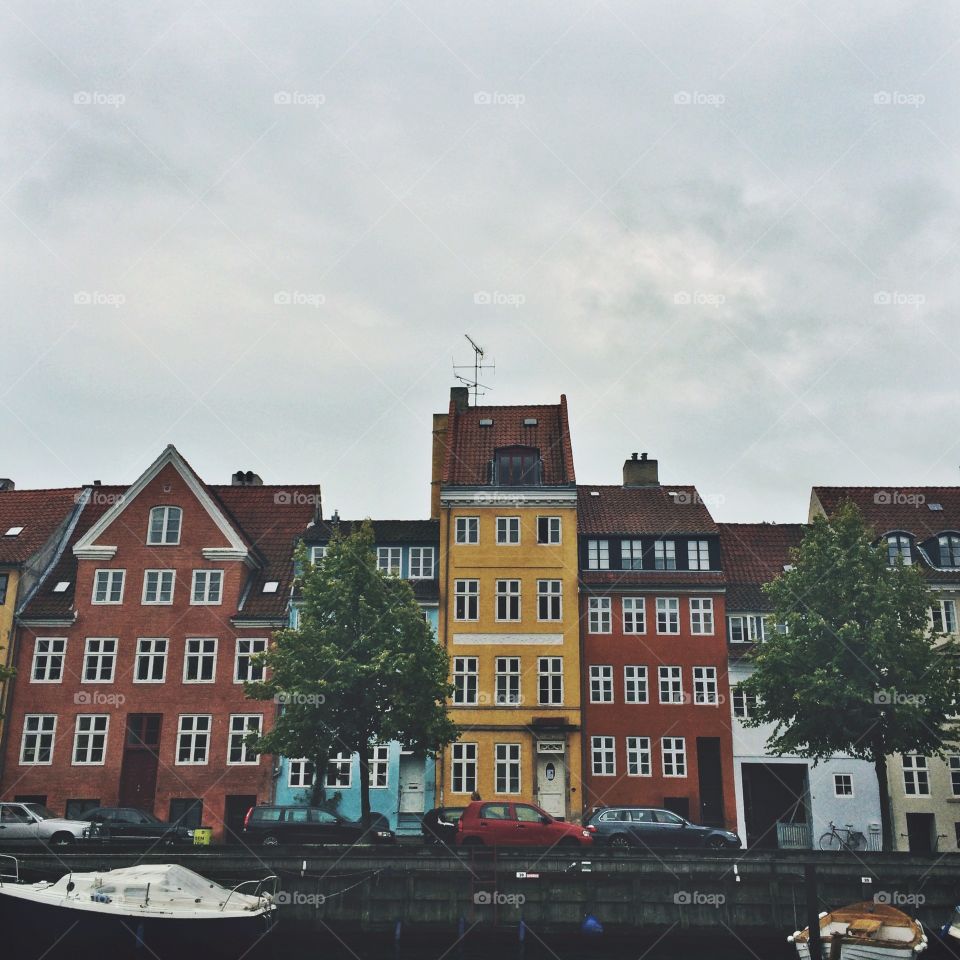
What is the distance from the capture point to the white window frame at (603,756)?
47.2 m

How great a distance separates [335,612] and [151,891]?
1388 cm

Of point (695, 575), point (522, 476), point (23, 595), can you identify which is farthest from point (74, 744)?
point (695, 575)

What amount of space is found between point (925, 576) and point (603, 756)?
17.0 meters

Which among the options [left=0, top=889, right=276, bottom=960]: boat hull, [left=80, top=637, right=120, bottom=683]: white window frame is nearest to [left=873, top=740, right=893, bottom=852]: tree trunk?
[left=0, top=889, right=276, bottom=960]: boat hull

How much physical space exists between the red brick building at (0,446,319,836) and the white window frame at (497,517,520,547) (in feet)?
32.9

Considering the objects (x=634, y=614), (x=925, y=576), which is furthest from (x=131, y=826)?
(x=925, y=576)

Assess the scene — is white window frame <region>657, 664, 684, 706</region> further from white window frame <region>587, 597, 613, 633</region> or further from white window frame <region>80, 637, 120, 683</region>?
white window frame <region>80, 637, 120, 683</region>

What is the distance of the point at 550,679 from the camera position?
47.8m

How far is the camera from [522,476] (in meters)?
50.9

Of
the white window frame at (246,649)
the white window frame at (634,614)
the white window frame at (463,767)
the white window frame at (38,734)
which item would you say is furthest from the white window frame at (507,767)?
→ the white window frame at (38,734)

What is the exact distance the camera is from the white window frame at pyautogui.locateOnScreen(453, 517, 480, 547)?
163 feet

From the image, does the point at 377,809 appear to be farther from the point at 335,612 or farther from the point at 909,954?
the point at 909,954

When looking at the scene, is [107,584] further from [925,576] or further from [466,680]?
[925,576]

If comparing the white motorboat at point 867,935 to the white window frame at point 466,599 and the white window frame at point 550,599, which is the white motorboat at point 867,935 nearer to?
the white window frame at point 550,599
